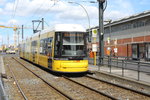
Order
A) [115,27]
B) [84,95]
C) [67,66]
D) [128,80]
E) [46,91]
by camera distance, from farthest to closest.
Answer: [115,27] < [67,66] < [128,80] < [46,91] < [84,95]

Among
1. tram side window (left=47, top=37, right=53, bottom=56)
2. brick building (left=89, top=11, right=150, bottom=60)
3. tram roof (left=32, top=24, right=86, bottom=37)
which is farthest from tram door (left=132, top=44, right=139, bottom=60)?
tram roof (left=32, top=24, right=86, bottom=37)

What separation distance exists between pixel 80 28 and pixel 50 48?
2386mm

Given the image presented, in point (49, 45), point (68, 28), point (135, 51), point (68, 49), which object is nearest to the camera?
point (68, 49)

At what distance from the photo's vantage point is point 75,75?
618 inches

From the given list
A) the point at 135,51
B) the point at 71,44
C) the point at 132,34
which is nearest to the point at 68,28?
the point at 71,44

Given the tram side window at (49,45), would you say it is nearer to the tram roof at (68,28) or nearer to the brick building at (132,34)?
the tram roof at (68,28)

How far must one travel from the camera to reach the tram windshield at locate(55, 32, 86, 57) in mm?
14070

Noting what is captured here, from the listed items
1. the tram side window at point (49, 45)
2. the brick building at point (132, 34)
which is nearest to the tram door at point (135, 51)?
the brick building at point (132, 34)

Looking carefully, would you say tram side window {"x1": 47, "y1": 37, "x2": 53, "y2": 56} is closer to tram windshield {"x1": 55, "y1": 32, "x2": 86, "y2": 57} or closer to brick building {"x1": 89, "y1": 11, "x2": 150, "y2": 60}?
tram windshield {"x1": 55, "y1": 32, "x2": 86, "y2": 57}

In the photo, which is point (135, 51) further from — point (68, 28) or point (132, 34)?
point (68, 28)

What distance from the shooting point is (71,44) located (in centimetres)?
Result: 1412

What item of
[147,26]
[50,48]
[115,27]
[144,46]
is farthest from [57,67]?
[115,27]

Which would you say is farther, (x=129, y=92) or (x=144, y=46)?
(x=144, y=46)

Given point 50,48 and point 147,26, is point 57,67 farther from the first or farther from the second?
point 147,26
